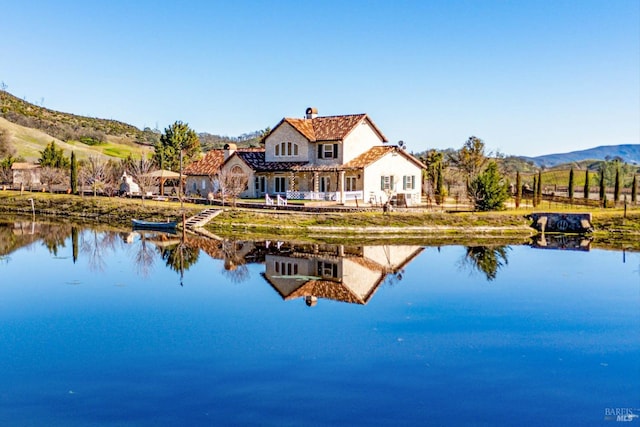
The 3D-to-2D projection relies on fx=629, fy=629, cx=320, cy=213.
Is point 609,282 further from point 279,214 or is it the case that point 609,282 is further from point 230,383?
point 279,214

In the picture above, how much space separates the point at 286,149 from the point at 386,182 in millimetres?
→ 8610

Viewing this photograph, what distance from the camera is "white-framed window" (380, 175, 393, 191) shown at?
47.2 m

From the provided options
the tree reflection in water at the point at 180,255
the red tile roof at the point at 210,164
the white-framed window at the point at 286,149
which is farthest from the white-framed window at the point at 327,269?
the red tile roof at the point at 210,164

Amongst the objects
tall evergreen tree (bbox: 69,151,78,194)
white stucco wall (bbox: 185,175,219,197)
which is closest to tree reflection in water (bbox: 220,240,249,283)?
white stucco wall (bbox: 185,175,219,197)

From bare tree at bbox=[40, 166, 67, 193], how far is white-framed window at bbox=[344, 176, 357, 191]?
114 feet

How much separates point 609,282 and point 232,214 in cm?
2554

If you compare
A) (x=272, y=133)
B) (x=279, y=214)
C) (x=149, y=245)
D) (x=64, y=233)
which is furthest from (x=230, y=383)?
(x=272, y=133)

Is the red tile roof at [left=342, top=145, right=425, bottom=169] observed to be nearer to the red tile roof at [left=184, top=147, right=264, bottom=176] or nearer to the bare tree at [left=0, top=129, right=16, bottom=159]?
the red tile roof at [left=184, top=147, right=264, bottom=176]

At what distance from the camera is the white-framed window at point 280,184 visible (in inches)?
1968

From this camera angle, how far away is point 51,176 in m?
67.2

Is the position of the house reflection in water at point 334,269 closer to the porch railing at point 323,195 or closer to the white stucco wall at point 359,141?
the porch railing at point 323,195

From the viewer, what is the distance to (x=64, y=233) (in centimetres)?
4069

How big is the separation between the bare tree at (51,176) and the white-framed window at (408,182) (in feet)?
125

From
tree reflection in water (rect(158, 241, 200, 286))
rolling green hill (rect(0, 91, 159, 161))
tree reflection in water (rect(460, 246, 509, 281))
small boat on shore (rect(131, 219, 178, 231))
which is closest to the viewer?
tree reflection in water (rect(460, 246, 509, 281))
